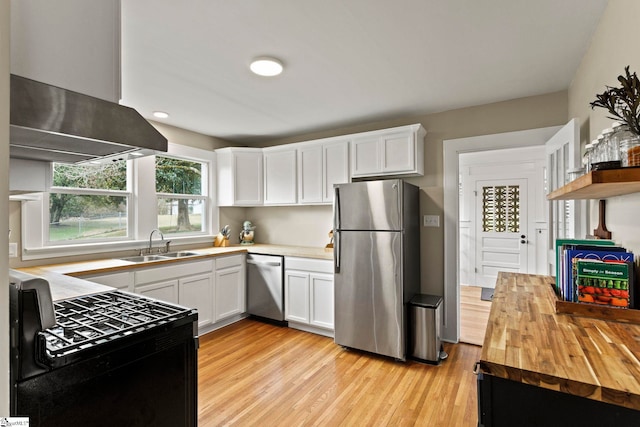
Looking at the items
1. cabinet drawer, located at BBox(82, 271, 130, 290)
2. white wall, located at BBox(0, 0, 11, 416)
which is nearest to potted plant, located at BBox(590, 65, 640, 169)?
white wall, located at BBox(0, 0, 11, 416)

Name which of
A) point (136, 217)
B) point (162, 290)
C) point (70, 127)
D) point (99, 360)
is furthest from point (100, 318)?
point (136, 217)

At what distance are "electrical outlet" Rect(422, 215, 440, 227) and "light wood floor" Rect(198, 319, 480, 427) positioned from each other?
121cm

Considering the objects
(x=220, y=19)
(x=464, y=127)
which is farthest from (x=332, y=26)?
(x=464, y=127)

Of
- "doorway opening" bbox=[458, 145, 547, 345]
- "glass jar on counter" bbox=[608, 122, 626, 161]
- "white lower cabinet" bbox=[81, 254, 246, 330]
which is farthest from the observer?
"doorway opening" bbox=[458, 145, 547, 345]

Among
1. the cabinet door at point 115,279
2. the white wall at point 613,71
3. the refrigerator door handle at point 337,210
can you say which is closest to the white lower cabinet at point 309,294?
the refrigerator door handle at point 337,210

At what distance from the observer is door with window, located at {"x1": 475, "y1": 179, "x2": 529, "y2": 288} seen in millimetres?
5043

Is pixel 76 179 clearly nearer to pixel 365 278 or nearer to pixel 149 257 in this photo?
pixel 149 257

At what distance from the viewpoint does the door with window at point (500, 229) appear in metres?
5.04

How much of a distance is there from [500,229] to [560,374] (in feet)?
16.6

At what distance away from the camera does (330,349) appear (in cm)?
309

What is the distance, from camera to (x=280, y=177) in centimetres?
405

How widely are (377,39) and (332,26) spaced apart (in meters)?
0.31

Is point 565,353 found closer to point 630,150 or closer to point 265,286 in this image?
point 630,150

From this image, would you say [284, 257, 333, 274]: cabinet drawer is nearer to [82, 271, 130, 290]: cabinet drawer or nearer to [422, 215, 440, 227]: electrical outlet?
[422, 215, 440, 227]: electrical outlet
